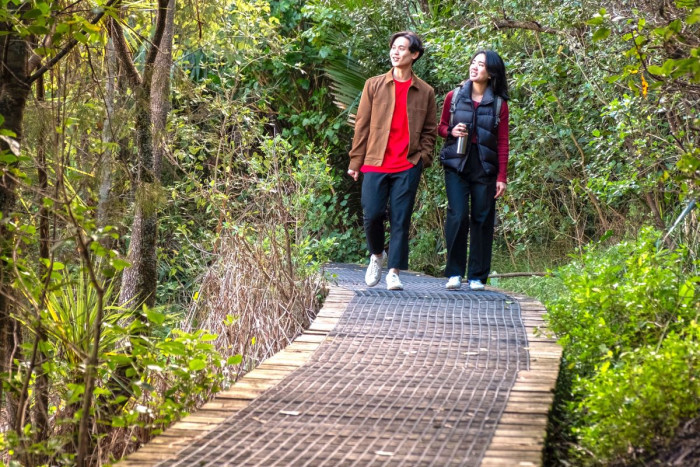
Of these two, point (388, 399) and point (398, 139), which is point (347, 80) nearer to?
point (398, 139)

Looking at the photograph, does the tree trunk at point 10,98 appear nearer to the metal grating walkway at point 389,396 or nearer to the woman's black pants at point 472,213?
the metal grating walkway at point 389,396

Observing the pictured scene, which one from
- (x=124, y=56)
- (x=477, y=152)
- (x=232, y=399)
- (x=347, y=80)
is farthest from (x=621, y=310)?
(x=347, y=80)

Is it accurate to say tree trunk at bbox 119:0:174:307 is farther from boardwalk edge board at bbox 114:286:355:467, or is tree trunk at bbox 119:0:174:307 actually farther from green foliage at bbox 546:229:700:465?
green foliage at bbox 546:229:700:465

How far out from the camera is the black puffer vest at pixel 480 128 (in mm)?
7410

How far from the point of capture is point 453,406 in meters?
4.34

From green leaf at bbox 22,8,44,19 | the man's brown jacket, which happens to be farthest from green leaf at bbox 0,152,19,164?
the man's brown jacket

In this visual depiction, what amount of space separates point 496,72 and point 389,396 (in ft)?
11.8

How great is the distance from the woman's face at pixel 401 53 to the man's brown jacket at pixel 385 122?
0.11m

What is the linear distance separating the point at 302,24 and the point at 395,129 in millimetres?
6551

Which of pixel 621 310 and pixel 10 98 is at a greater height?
pixel 10 98

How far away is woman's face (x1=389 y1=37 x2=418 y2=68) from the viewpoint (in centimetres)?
745

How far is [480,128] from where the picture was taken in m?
7.44

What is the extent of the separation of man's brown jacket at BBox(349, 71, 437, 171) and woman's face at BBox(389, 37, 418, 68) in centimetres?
11

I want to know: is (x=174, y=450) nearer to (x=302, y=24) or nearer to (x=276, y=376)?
(x=276, y=376)
